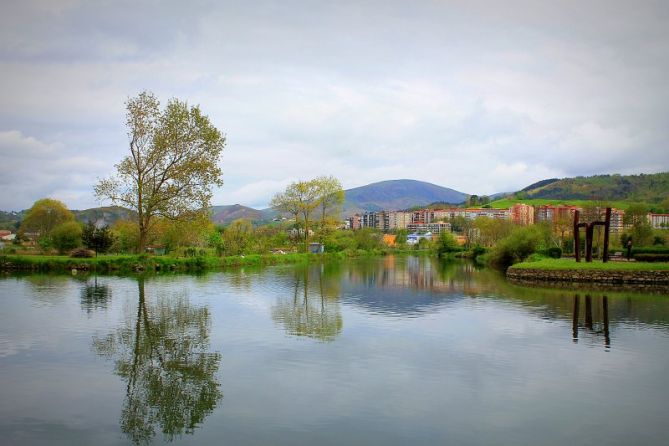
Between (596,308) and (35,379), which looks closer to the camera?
(35,379)

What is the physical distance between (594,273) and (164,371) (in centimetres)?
3022

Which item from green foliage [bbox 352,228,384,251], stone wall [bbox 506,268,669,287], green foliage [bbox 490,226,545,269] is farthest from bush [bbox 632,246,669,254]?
green foliage [bbox 352,228,384,251]

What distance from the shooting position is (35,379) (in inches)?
410

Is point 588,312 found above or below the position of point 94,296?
below

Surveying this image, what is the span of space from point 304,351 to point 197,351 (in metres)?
2.65

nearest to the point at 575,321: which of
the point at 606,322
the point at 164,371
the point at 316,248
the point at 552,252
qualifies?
the point at 606,322

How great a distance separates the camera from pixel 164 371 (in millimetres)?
11109

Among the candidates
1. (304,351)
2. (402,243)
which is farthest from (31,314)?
(402,243)

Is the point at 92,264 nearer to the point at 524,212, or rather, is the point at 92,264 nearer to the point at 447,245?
the point at 447,245

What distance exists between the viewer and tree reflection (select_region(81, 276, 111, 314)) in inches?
769

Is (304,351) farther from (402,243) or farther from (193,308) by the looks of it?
(402,243)

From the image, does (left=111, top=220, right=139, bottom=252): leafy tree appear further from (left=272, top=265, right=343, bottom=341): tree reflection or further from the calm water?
the calm water

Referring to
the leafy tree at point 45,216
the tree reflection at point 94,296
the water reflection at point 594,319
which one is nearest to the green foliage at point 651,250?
the water reflection at point 594,319

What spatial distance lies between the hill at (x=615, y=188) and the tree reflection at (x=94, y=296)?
7799cm
